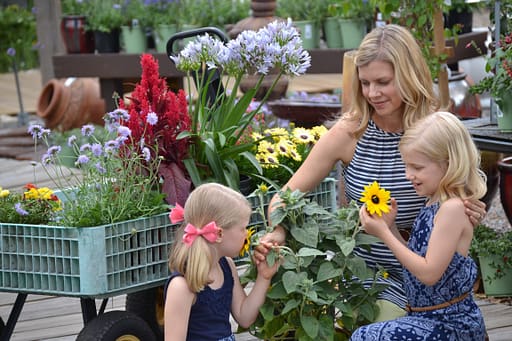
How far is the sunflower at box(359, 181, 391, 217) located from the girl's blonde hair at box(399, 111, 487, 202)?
0.13 metres

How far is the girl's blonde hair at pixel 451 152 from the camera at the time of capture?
8.73ft

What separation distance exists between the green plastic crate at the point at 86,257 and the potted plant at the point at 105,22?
15.6 ft

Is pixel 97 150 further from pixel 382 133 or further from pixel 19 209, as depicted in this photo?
pixel 382 133

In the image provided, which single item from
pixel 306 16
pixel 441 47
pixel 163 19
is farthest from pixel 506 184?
pixel 163 19

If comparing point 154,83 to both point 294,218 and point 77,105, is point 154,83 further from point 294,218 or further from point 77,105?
point 77,105

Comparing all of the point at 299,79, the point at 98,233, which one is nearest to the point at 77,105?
the point at 299,79

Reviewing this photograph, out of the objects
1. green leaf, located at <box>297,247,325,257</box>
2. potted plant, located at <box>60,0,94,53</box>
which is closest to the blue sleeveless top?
green leaf, located at <box>297,247,325,257</box>

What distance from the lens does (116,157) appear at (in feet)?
10.2

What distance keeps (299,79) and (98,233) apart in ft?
26.8

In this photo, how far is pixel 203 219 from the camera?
268 centimetres

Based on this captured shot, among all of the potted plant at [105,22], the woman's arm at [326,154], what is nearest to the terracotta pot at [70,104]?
the potted plant at [105,22]

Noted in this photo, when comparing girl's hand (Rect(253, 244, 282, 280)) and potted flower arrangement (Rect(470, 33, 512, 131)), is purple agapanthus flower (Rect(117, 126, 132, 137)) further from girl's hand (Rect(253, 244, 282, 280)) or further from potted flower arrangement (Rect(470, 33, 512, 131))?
potted flower arrangement (Rect(470, 33, 512, 131))

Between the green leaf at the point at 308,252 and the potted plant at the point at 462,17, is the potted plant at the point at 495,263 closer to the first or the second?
the green leaf at the point at 308,252

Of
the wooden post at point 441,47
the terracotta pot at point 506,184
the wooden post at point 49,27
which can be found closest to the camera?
the terracotta pot at point 506,184
